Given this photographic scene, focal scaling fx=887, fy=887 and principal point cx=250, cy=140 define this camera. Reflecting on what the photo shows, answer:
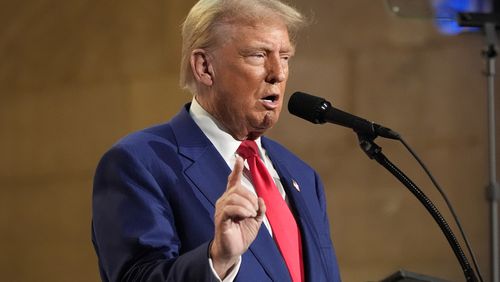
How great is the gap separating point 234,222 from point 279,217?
0.48 meters

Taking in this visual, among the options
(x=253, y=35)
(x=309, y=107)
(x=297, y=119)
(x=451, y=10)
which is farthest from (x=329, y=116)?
(x=451, y=10)

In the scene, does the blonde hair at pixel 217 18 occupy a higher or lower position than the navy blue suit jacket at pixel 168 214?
higher

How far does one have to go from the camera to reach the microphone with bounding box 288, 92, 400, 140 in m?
2.10

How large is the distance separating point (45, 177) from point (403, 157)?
5.22 feet

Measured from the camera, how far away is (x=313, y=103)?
217 centimetres

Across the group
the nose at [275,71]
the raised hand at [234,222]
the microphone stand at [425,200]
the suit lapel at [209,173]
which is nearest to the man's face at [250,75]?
the nose at [275,71]

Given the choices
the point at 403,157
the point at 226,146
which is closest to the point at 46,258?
the point at 403,157

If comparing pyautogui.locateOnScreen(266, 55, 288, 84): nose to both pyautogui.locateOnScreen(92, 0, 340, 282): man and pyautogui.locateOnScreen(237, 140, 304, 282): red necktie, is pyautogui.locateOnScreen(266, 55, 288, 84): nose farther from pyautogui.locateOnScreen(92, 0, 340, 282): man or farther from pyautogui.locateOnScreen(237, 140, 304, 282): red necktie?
pyautogui.locateOnScreen(237, 140, 304, 282): red necktie

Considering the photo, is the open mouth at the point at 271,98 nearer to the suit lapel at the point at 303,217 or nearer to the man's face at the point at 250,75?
the man's face at the point at 250,75

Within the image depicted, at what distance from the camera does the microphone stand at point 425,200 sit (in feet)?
6.52

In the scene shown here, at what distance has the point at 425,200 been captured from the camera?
205 centimetres

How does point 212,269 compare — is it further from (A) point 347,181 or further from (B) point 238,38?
(A) point 347,181

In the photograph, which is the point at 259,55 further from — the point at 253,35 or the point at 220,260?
the point at 220,260

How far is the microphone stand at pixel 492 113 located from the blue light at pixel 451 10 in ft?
0.12
